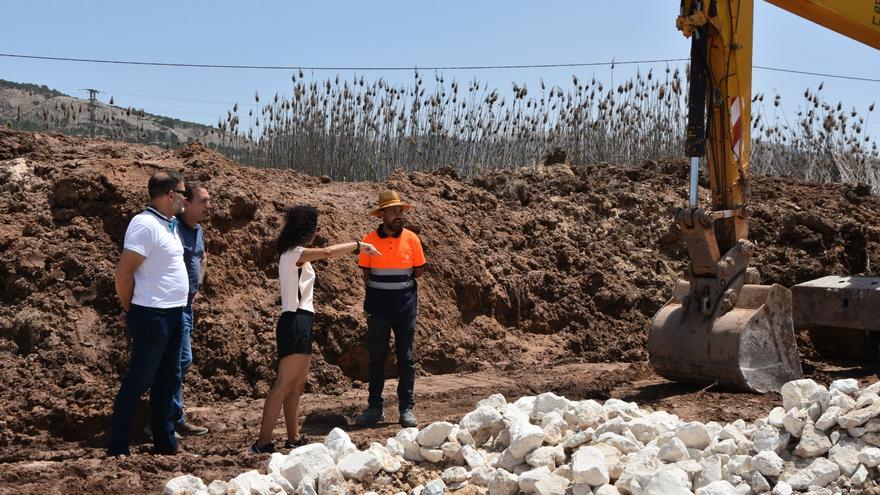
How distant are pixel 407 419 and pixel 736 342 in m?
2.70

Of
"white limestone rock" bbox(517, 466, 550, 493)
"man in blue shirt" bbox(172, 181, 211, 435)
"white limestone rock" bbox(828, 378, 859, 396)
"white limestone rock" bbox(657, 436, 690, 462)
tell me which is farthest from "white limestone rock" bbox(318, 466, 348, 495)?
"white limestone rock" bbox(828, 378, 859, 396)

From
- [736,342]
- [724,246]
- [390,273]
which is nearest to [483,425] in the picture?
[390,273]

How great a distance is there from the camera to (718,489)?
4457 millimetres

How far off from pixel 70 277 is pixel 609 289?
5924 mm

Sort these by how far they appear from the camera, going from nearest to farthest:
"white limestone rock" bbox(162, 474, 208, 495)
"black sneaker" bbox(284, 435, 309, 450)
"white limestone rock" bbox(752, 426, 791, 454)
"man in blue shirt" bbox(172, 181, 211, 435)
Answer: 1. "white limestone rock" bbox(162, 474, 208, 495)
2. "white limestone rock" bbox(752, 426, 791, 454)
3. "black sneaker" bbox(284, 435, 309, 450)
4. "man in blue shirt" bbox(172, 181, 211, 435)

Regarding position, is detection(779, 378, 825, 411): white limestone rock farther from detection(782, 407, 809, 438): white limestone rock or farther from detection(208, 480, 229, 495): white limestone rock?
detection(208, 480, 229, 495): white limestone rock

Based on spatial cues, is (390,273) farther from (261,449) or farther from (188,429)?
(188,429)

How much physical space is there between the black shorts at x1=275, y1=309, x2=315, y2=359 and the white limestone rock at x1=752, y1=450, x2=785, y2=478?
2.69m

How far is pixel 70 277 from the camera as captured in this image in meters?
7.70

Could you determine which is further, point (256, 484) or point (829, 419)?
point (829, 419)

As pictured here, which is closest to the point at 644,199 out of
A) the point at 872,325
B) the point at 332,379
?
the point at 872,325

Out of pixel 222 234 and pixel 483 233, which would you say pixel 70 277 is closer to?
pixel 222 234

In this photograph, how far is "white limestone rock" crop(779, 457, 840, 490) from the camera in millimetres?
4641

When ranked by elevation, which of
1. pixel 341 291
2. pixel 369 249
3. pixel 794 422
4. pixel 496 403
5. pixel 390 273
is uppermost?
pixel 369 249
